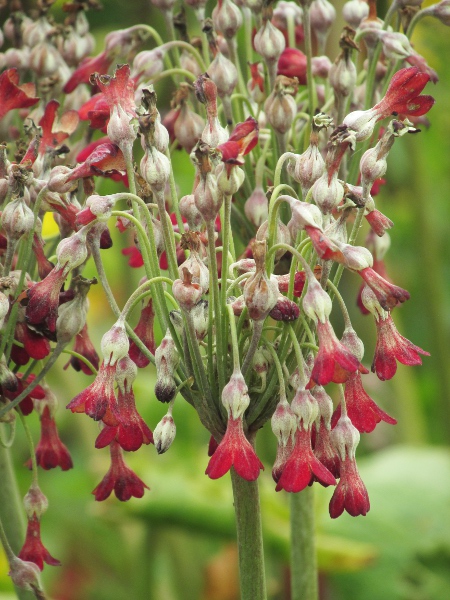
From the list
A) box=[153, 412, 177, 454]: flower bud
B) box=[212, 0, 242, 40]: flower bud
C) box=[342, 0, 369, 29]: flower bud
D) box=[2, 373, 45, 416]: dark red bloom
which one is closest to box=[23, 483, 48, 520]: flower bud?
box=[2, 373, 45, 416]: dark red bloom

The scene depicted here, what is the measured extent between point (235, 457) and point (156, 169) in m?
0.42

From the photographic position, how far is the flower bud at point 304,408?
58.1 inches

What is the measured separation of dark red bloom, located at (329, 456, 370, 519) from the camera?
151 cm

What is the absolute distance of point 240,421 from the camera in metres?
1.47

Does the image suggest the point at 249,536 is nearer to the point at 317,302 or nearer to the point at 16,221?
the point at 317,302

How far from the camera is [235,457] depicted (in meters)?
1.44

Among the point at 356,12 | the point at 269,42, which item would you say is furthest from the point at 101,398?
the point at 356,12

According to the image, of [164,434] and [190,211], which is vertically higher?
[190,211]

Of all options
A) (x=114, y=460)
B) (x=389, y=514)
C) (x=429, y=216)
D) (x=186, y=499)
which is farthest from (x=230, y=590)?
(x=114, y=460)

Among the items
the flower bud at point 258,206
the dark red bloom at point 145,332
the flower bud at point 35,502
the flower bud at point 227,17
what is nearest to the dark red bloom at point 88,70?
the flower bud at point 227,17

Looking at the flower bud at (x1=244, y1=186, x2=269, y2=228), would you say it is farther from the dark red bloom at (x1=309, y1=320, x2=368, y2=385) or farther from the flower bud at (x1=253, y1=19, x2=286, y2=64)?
the dark red bloom at (x1=309, y1=320, x2=368, y2=385)

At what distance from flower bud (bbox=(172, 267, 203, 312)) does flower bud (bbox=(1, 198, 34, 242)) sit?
257 mm

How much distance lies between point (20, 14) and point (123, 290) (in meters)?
2.34

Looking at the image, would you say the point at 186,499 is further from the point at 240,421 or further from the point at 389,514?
the point at 240,421
